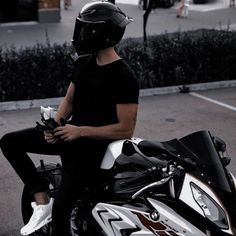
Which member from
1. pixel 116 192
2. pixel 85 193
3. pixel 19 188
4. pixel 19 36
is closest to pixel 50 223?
pixel 85 193

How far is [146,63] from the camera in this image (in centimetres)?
1110

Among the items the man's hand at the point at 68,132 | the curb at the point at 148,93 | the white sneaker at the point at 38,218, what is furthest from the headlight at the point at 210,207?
the curb at the point at 148,93

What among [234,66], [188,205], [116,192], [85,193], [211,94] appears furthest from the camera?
[234,66]

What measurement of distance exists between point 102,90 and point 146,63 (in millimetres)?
7311

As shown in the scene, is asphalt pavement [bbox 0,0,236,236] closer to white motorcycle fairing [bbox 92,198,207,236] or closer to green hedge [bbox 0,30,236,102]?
green hedge [bbox 0,30,236,102]

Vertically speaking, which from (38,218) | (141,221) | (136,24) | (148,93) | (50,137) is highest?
(50,137)

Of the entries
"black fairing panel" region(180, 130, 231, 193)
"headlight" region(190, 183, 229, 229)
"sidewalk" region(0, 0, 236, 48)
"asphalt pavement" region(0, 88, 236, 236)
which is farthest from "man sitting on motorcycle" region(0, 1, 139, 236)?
"sidewalk" region(0, 0, 236, 48)

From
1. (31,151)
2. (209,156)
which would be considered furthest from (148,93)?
(209,156)

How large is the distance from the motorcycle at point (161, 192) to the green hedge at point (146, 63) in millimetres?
6257

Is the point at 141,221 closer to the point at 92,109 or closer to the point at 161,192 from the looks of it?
the point at 161,192

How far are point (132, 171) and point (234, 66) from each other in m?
8.83

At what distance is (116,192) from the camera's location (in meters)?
3.65

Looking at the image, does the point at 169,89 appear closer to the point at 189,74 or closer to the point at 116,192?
the point at 189,74

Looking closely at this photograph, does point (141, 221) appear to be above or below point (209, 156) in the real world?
below
